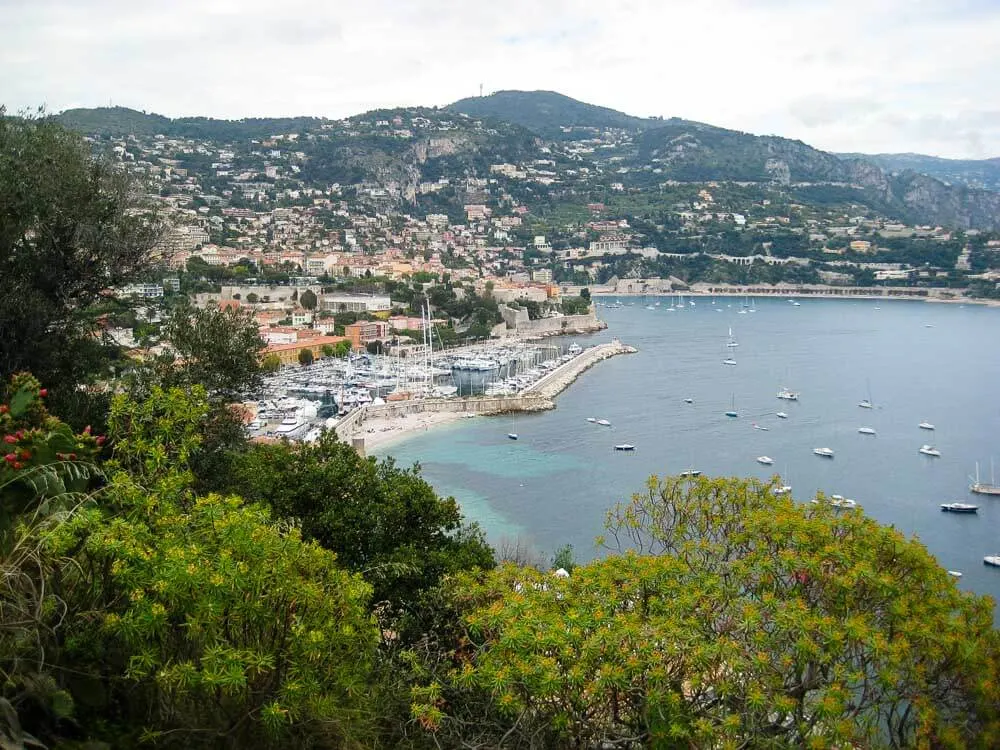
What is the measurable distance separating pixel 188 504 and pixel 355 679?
1.04m

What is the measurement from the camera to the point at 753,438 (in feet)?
68.9

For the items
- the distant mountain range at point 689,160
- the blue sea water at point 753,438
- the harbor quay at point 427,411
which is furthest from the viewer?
the distant mountain range at point 689,160

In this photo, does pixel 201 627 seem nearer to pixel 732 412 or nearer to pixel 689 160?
pixel 732 412

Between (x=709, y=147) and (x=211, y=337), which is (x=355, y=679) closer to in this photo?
(x=211, y=337)

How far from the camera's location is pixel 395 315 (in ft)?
130

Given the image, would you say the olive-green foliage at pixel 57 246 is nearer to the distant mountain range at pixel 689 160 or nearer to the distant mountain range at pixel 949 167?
the distant mountain range at pixel 689 160

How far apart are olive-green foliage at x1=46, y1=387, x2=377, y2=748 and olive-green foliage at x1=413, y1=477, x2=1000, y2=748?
47 centimetres

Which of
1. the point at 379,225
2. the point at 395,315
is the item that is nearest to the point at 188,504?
the point at 395,315

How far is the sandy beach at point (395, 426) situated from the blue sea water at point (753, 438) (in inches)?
18.5

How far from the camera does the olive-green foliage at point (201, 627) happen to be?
2.36 m

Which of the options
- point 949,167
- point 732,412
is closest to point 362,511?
point 732,412

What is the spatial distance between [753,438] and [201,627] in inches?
782

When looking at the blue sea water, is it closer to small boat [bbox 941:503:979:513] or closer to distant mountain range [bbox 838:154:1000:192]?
small boat [bbox 941:503:979:513]

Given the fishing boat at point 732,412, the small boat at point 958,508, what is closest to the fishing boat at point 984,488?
the small boat at point 958,508
